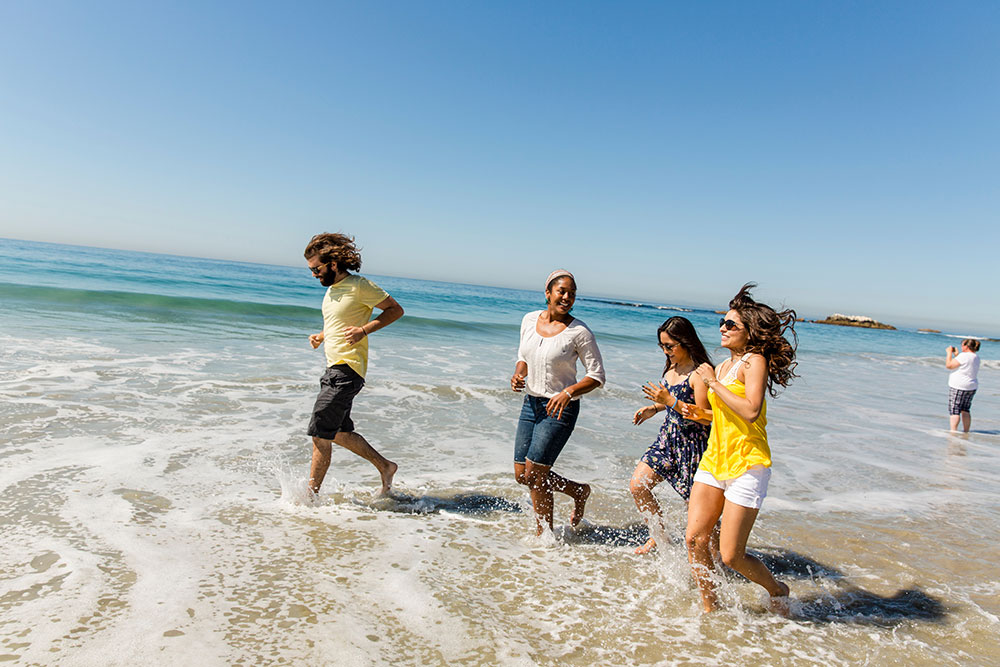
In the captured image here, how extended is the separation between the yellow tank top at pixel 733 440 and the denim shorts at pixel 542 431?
3.53ft

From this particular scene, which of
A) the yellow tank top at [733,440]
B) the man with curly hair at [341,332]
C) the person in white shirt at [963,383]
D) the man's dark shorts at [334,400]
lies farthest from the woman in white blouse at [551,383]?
the person in white shirt at [963,383]

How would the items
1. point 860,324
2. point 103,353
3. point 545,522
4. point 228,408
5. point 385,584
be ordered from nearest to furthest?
point 385,584 → point 545,522 → point 228,408 → point 103,353 → point 860,324

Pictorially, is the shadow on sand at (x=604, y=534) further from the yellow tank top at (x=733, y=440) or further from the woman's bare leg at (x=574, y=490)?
the yellow tank top at (x=733, y=440)

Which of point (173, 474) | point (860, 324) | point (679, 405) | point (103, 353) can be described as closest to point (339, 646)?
point (679, 405)

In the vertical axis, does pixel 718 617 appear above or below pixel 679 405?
below

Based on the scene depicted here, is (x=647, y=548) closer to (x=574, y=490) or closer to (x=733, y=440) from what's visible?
(x=574, y=490)

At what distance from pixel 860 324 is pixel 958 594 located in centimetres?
8426

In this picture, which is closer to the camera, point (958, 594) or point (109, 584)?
point (109, 584)

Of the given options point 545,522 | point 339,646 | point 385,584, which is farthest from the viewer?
point 545,522

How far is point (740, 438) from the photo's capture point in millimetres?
3258

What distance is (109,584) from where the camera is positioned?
346 centimetres

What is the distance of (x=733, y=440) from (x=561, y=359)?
135 cm

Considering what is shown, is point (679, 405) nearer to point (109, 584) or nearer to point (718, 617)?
point (718, 617)

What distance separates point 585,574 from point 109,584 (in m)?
2.90
